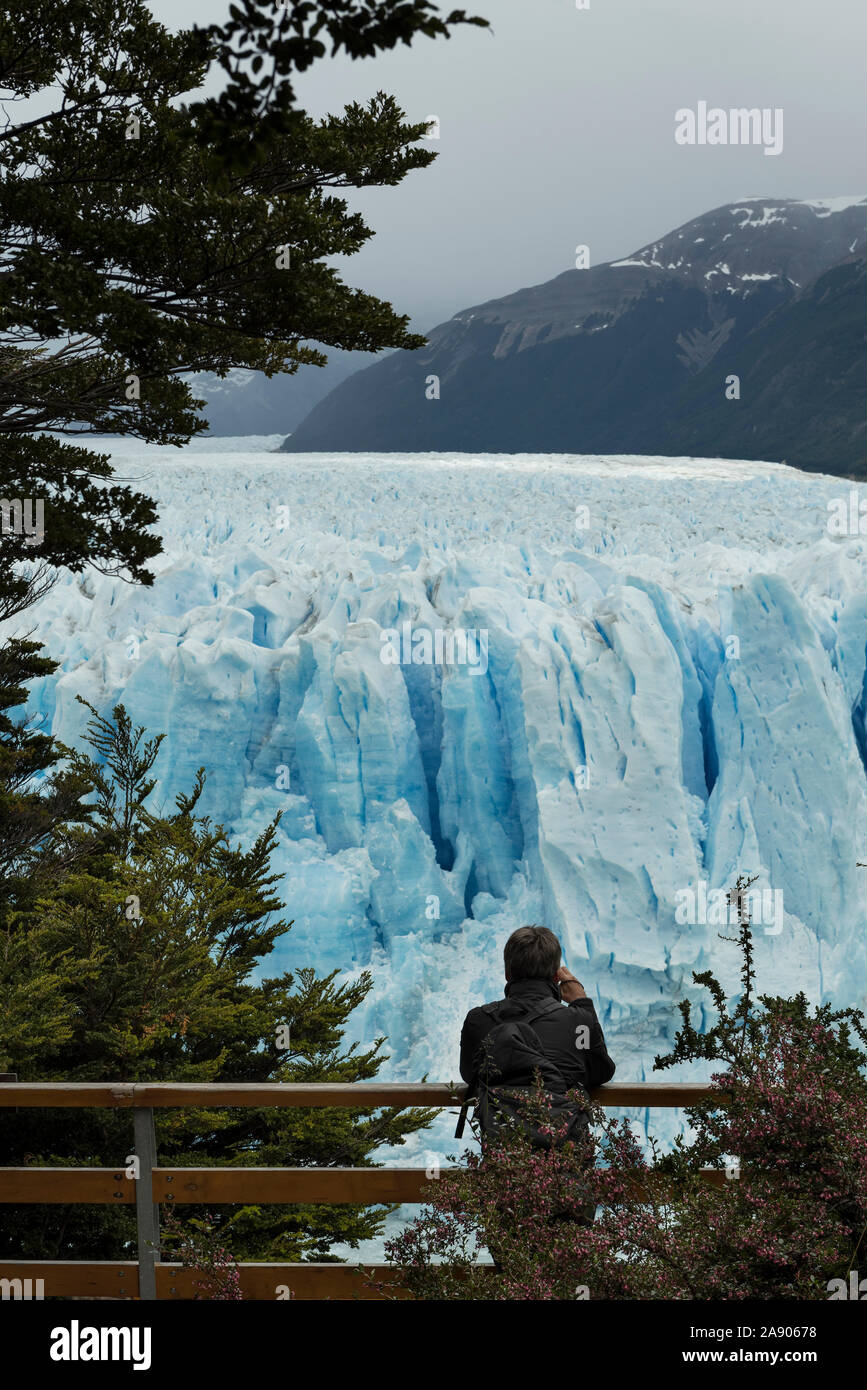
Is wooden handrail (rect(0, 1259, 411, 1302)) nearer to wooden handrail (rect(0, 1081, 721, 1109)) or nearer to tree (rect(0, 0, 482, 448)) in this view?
wooden handrail (rect(0, 1081, 721, 1109))

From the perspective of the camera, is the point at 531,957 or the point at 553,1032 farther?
the point at 531,957

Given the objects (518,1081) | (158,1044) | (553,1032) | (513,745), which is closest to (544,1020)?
(553,1032)

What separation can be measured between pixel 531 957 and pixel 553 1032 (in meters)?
0.20

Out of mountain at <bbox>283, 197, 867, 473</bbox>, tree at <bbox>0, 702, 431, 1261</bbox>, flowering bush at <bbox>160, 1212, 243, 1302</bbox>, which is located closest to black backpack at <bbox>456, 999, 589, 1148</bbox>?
flowering bush at <bbox>160, 1212, 243, 1302</bbox>

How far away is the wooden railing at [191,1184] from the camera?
288 cm

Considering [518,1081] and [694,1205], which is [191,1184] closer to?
[518,1081]

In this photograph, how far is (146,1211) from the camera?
2943 mm

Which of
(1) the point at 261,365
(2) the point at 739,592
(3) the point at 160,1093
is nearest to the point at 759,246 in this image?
(2) the point at 739,592

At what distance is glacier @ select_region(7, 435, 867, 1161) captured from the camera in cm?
1090

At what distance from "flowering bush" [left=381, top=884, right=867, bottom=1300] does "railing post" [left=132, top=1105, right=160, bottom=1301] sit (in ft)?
2.42

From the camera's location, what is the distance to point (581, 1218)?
2410mm

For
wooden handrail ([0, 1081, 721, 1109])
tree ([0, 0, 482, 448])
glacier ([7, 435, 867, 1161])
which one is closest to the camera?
wooden handrail ([0, 1081, 721, 1109])

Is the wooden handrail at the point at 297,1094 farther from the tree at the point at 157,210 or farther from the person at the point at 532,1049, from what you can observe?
the tree at the point at 157,210
